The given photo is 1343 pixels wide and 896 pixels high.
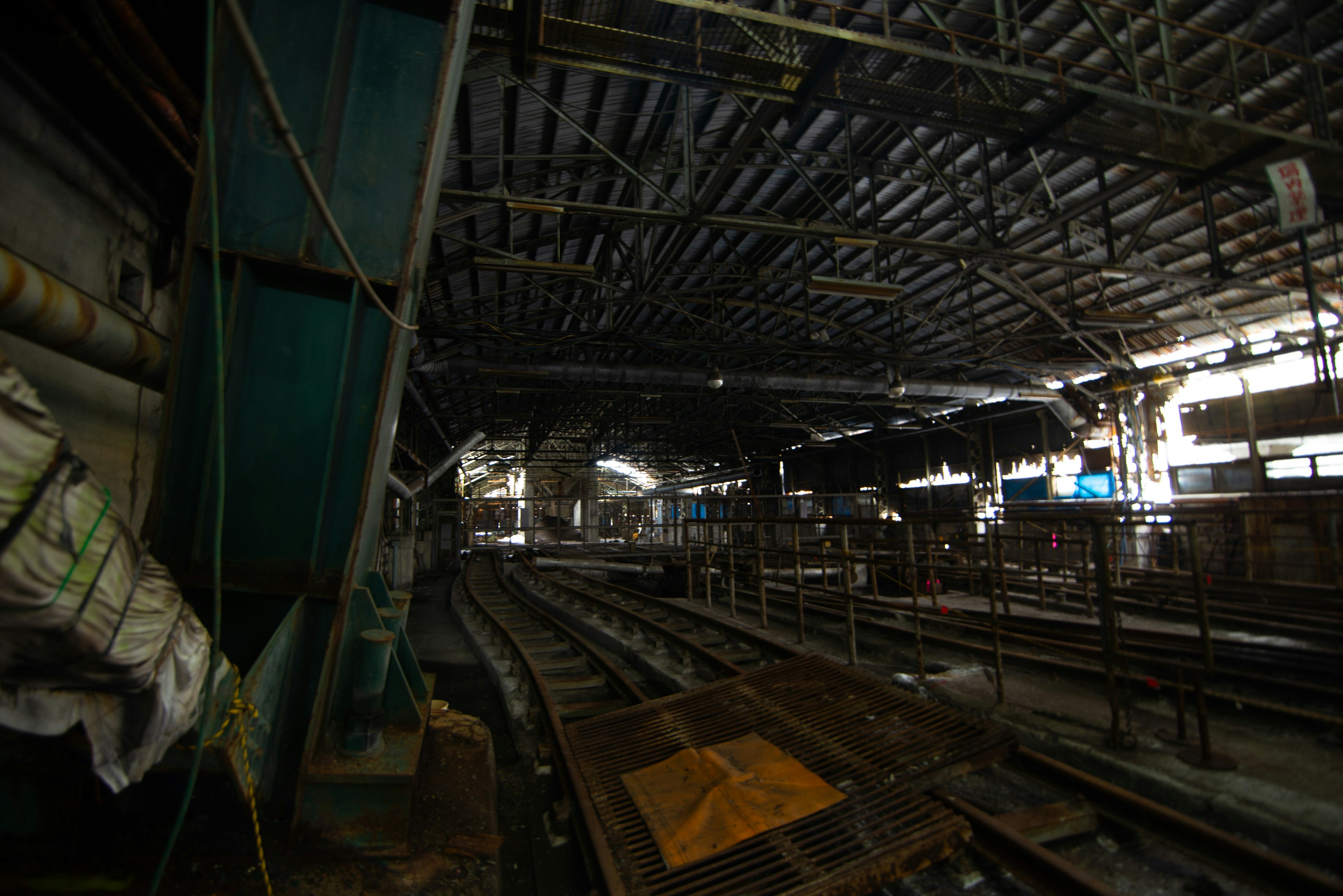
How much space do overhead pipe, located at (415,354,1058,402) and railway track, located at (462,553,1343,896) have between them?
5479mm

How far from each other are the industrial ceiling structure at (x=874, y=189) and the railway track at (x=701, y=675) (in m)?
5.66

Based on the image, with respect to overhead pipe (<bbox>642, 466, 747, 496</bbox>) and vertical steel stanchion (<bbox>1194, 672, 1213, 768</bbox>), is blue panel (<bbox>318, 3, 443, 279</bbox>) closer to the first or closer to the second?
vertical steel stanchion (<bbox>1194, 672, 1213, 768</bbox>)

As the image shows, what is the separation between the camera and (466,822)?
11.3 feet

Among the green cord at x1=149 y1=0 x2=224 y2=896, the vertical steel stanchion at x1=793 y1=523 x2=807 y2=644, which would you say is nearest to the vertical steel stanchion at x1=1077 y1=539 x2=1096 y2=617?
the vertical steel stanchion at x1=793 y1=523 x2=807 y2=644

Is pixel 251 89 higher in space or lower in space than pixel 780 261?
lower

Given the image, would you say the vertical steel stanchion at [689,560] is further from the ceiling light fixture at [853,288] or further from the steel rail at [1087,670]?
the ceiling light fixture at [853,288]

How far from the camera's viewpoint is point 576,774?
4156 millimetres

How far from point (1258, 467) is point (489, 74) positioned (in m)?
18.1

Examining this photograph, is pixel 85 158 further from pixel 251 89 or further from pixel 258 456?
pixel 258 456

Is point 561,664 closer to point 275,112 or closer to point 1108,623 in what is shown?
point 1108,623

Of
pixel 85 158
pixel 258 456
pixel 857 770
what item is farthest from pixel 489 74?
pixel 857 770

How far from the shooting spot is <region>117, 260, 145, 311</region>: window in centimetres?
439

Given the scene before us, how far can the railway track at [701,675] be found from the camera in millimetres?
2879

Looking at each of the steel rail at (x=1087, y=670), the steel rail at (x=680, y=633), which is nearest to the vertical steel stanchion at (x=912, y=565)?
the steel rail at (x=1087, y=670)
